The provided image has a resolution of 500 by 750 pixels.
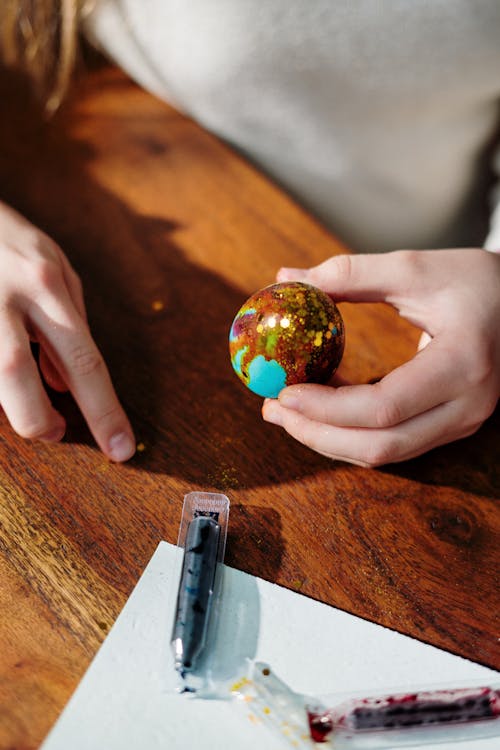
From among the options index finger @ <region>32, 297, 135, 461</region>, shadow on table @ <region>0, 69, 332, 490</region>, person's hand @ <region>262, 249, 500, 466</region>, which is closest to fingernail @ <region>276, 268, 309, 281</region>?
person's hand @ <region>262, 249, 500, 466</region>

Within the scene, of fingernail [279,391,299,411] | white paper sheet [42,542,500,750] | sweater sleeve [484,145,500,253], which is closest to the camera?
white paper sheet [42,542,500,750]

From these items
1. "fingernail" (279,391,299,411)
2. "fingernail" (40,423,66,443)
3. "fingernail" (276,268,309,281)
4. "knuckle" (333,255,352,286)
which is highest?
"knuckle" (333,255,352,286)

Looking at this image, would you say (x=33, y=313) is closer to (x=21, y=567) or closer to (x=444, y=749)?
(x=21, y=567)

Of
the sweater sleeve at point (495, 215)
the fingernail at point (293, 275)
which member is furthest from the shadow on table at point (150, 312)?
the sweater sleeve at point (495, 215)

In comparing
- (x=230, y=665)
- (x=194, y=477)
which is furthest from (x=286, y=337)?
(x=230, y=665)

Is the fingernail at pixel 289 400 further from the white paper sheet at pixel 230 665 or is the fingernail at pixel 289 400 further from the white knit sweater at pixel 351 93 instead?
the white knit sweater at pixel 351 93

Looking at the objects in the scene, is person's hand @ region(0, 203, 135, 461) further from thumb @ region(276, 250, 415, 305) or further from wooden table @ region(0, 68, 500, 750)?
thumb @ region(276, 250, 415, 305)

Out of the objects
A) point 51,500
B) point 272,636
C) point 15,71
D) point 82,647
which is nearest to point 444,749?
point 272,636
